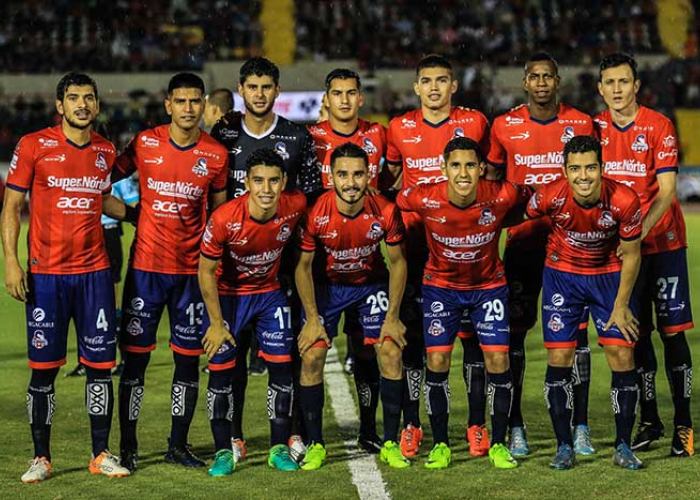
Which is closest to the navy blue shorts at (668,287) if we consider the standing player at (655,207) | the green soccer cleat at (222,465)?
the standing player at (655,207)

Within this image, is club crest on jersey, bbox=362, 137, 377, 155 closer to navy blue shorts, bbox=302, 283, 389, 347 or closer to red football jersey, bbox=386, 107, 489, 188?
red football jersey, bbox=386, 107, 489, 188

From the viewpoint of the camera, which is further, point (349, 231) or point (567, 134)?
point (567, 134)

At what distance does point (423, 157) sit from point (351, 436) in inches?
71.6

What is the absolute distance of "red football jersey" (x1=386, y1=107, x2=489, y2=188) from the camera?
7727 millimetres

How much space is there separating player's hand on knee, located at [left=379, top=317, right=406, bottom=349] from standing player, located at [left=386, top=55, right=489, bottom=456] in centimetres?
46

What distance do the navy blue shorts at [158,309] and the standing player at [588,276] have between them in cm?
197

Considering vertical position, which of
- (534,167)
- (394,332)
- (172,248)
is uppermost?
(534,167)

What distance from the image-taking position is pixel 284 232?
710 cm

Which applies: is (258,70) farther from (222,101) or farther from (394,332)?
(222,101)

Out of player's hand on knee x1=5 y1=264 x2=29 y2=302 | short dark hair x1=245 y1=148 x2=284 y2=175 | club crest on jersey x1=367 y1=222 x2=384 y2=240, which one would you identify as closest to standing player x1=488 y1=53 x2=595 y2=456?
club crest on jersey x1=367 y1=222 x2=384 y2=240

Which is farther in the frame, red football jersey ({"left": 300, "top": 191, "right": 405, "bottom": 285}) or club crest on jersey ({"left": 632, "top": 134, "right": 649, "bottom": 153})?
club crest on jersey ({"left": 632, "top": 134, "right": 649, "bottom": 153})

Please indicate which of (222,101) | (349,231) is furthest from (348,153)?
(222,101)

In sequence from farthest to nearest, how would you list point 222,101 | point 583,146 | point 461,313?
point 222,101 < point 461,313 < point 583,146

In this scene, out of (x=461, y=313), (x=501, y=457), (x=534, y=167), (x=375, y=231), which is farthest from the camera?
(x=534, y=167)
